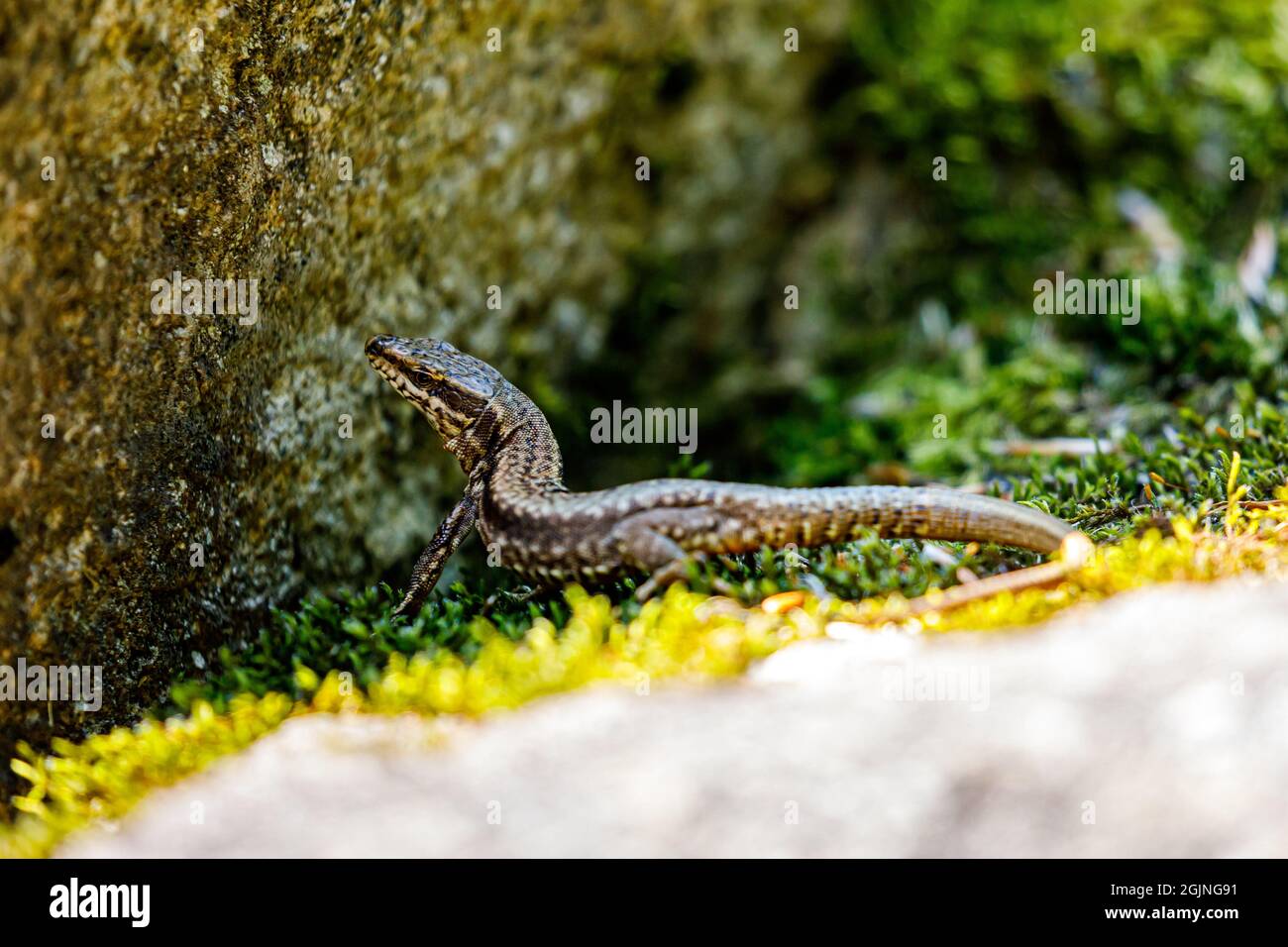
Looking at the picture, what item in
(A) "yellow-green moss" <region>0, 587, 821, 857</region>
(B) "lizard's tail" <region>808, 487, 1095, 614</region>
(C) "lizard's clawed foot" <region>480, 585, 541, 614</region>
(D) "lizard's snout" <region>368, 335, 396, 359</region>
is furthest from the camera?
(D) "lizard's snout" <region>368, 335, 396, 359</region>

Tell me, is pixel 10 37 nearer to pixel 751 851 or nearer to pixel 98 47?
pixel 98 47

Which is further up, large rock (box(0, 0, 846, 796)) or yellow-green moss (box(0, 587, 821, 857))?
large rock (box(0, 0, 846, 796))

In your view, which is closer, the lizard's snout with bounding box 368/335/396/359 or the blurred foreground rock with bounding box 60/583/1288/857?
the blurred foreground rock with bounding box 60/583/1288/857

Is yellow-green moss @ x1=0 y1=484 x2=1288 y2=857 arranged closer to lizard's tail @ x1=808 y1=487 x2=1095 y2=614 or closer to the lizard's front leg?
lizard's tail @ x1=808 y1=487 x2=1095 y2=614

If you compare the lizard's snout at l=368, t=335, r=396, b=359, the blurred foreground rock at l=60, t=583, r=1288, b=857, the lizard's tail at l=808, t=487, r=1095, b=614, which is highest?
the lizard's snout at l=368, t=335, r=396, b=359

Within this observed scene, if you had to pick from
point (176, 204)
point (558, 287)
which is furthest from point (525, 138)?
point (176, 204)

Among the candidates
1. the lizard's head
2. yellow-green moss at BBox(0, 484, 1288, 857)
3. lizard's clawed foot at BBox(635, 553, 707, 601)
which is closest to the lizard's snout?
the lizard's head

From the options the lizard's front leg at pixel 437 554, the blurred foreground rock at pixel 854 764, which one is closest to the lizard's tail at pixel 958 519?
the blurred foreground rock at pixel 854 764

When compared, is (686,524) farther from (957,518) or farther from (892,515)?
(957,518)
